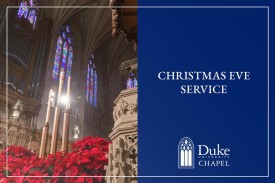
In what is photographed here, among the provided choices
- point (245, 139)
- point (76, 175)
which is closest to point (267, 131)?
point (245, 139)

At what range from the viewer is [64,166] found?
59.9 inches

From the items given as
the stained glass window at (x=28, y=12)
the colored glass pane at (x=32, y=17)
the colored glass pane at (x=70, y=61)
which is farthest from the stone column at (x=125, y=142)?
the colored glass pane at (x=70, y=61)

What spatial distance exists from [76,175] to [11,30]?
32.4 feet

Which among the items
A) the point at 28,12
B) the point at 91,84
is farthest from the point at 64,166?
the point at 91,84

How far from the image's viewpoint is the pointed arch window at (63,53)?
44.7 ft

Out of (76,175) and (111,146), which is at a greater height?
(111,146)

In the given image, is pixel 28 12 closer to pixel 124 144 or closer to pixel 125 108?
pixel 125 108

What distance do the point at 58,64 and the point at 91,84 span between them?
3302 mm

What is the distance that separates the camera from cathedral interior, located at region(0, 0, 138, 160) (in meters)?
9.42

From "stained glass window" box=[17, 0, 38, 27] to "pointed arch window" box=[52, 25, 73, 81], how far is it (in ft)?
7.14

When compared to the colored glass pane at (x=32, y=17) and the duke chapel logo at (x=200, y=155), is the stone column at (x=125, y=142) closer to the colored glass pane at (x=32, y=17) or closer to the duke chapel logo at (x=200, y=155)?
the duke chapel logo at (x=200, y=155)

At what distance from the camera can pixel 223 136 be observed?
161cm

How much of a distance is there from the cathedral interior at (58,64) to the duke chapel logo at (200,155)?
61.0 inches

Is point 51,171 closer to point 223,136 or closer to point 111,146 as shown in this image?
point 111,146
